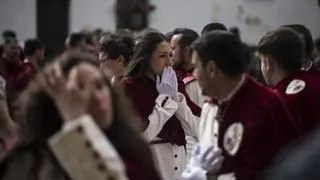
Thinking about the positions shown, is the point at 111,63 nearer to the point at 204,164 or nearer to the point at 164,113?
the point at 164,113

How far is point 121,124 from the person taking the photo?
329 centimetres

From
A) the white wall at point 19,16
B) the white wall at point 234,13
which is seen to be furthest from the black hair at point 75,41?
the white wall at point 19,16

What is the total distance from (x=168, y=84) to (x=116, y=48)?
641mm

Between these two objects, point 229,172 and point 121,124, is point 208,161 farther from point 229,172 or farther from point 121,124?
point 121,124

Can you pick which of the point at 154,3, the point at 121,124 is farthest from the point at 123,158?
the point at 154,3

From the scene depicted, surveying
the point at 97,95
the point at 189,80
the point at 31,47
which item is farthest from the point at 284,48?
the point at 31,47

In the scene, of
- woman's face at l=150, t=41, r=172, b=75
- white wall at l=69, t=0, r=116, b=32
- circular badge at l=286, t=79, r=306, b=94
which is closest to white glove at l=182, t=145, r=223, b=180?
circular badge at l=286, t=79, r=306, b=94

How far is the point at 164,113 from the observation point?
6.27 metres

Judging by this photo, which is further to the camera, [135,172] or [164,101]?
[164,101]

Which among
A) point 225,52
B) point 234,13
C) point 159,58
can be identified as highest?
point 225,52

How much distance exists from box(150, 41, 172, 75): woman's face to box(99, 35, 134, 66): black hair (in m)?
0.43

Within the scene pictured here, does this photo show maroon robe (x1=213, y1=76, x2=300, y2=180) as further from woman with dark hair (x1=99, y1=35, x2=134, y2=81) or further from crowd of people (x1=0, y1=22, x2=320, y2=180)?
woman with dark hair (x1=99, y1=35, x2=134, y2=81)

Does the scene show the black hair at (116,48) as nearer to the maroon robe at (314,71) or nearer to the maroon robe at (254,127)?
the maroon robe at (314,71)

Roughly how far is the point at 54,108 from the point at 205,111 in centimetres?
159
